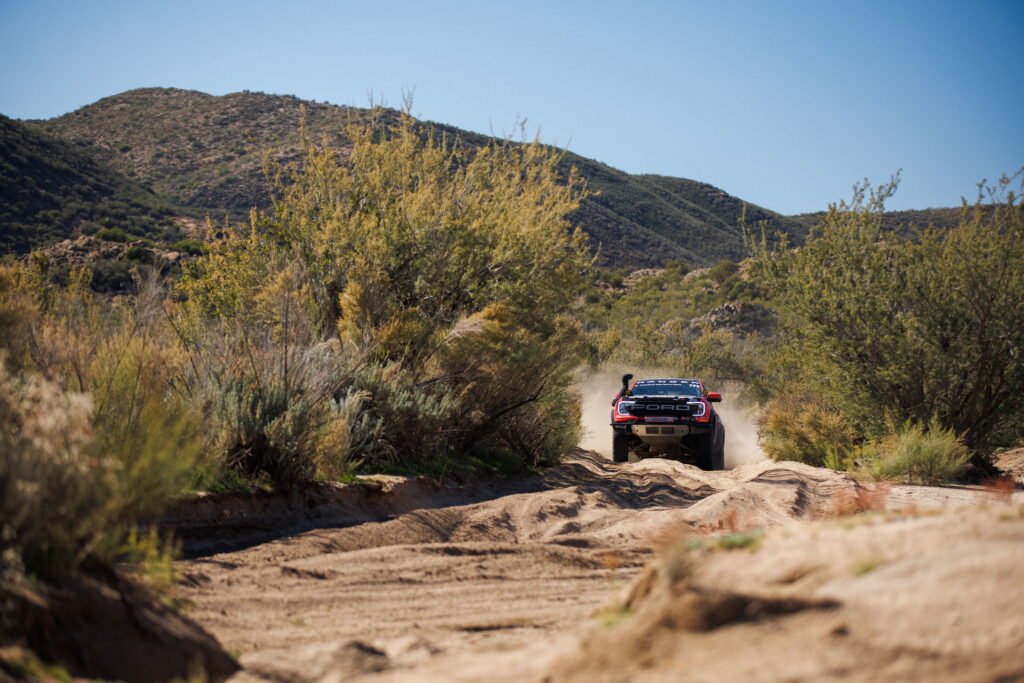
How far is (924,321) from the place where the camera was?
1513cm

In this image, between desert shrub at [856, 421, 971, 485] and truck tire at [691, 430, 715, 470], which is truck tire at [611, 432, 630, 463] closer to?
truck tire at [691, 430, 715, 470]

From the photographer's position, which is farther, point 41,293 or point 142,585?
point 41,293

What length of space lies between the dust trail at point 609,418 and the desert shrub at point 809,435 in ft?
5.76

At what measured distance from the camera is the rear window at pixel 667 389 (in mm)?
16688

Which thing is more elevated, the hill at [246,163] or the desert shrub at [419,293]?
the hill at [246,163]

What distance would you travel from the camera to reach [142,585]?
181 inches

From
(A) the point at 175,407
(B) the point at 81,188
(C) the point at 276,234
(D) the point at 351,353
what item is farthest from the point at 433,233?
(B) the point at 81,188

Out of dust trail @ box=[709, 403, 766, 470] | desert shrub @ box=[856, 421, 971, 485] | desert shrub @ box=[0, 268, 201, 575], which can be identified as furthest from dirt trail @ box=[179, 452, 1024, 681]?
dust trail @ box=[709, 403, 766, 470]

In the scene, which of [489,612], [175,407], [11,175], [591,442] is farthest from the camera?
[11,175]

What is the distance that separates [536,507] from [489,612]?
502 centimetres

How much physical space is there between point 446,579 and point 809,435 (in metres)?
12.2

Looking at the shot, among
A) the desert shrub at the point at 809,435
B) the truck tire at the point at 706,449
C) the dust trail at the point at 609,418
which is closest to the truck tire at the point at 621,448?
the truck tire at the point at 706,449

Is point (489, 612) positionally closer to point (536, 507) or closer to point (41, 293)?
point (536, 507)

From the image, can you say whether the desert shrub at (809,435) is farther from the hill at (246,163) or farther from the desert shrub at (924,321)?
the hill at (246,163)
